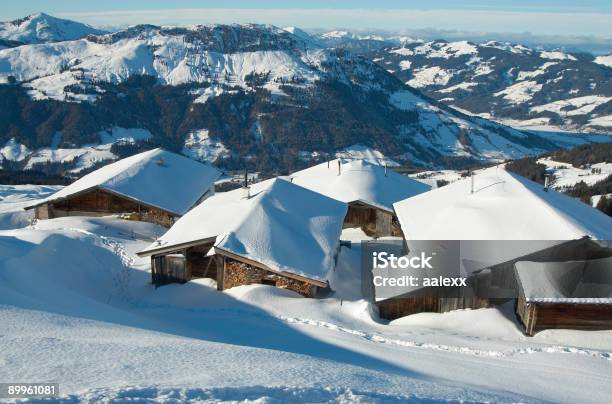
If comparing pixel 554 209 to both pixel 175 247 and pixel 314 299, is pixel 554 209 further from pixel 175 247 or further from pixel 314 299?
pixel 175 247

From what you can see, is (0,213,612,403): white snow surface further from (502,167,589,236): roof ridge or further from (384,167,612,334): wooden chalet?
(502,167,589,236): roof ridge

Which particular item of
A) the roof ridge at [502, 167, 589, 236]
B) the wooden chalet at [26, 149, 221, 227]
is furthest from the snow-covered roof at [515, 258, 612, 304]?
the wooden chalet at [26, 149, 221, 227]

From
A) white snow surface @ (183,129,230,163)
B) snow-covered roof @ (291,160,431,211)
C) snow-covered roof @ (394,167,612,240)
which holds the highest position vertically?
snow-covered roof @ (394,167,612,240)

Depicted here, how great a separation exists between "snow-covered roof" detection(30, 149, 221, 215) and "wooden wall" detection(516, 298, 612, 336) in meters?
21.3

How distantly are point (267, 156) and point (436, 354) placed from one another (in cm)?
17466

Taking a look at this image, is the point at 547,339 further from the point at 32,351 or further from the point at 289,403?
the point at 32,351

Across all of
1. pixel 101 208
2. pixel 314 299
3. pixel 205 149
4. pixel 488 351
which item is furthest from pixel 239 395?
pixel 205 149

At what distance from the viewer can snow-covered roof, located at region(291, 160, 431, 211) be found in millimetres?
34000

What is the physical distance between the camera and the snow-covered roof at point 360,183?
34000 millimetres

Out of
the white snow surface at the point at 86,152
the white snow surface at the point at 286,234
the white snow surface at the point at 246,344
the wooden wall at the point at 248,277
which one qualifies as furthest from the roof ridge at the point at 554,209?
the white snow surface at the point at 86,152

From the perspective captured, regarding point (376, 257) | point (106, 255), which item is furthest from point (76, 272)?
point (376, 257)

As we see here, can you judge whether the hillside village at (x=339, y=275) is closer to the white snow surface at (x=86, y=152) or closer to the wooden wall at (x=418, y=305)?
the wooden wall at (x=418, y=305)

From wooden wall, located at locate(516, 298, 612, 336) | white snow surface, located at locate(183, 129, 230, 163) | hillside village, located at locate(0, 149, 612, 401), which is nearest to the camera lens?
hillside village, located at locate(0, 149, 612, 401)

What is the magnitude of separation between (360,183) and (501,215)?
1483cm
